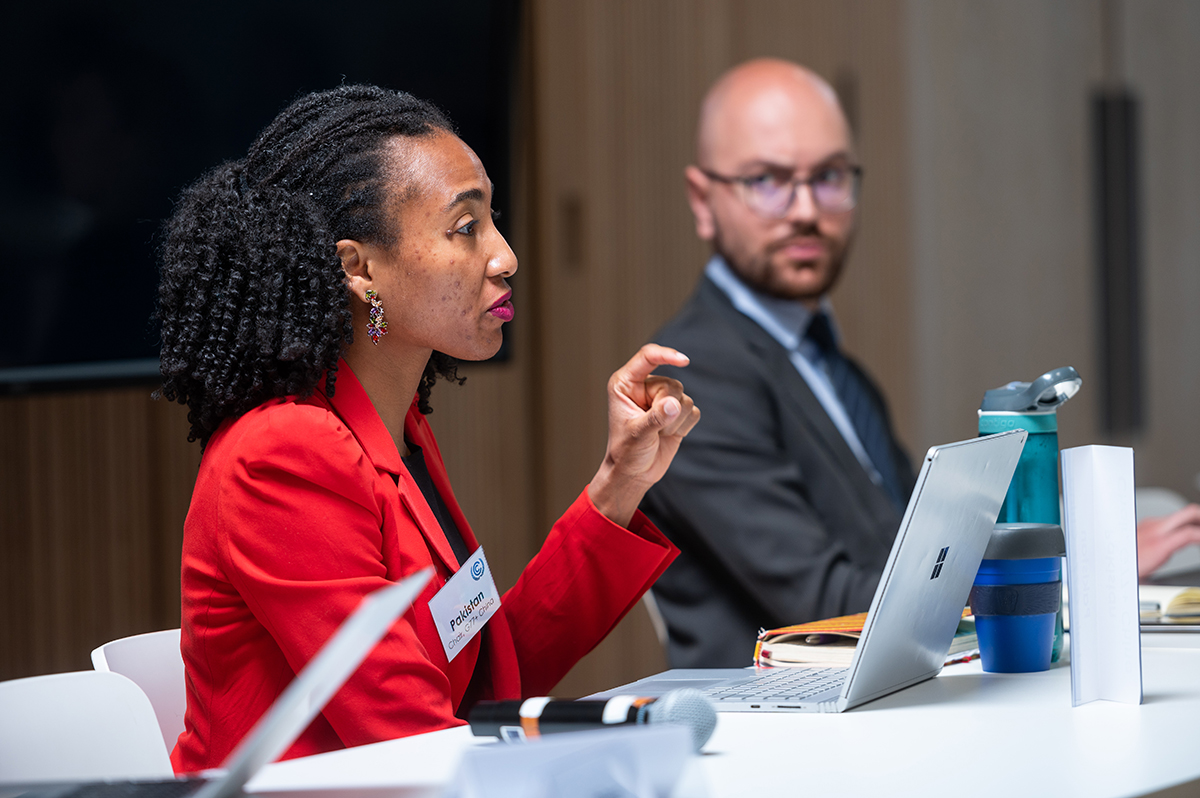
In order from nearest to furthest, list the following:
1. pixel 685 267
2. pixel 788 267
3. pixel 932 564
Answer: pixel 932 564
pixel 788 267
pixel 685 267

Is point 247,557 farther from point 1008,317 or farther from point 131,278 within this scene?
point 1008,317

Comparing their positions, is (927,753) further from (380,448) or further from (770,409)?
(770,409)

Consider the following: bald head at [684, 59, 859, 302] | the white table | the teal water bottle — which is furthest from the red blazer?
bald head at [684, 59, 859, 302]

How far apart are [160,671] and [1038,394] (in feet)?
3.51

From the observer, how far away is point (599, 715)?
923 millimetres

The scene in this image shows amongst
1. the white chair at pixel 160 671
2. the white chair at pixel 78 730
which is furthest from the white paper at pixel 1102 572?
the white chair at pixel 160 671

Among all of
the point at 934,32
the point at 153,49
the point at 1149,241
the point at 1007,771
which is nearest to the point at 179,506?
the point at 153,49

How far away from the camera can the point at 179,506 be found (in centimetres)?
257

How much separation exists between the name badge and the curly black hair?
25 centimetres

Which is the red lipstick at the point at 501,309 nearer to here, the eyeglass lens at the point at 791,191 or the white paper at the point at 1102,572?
the white paper at the point at 1102,572

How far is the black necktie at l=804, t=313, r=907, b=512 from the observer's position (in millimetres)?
2582

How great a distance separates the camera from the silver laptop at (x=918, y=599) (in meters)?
1.09

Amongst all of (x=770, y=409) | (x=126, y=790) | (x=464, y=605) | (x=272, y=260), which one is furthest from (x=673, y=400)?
(x=770, y=409)

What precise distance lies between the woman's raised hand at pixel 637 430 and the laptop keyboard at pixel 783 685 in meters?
0.30
